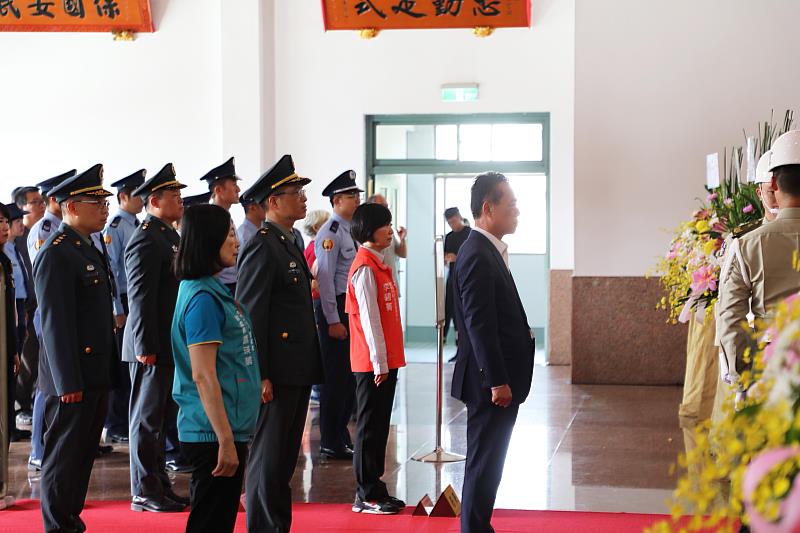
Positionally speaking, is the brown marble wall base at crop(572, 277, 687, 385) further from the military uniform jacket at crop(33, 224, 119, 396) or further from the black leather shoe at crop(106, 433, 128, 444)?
the military uniform jacket at crop(33, 224, 119, 396)

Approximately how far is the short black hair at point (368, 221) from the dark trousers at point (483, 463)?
1409mm

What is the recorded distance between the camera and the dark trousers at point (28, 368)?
702cm

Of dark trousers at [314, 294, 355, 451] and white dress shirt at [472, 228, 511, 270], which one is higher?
white dress shirt at [472, 228, 511, 270]

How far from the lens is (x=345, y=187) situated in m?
5.94

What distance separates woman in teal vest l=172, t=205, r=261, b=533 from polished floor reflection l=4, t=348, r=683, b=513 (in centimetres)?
185

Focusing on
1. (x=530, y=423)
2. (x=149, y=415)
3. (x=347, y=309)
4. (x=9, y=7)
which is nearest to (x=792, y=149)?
(x=347, y=309)

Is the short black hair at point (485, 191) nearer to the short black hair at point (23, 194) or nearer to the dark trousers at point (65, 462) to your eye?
the dark trousers at point (65, 462)

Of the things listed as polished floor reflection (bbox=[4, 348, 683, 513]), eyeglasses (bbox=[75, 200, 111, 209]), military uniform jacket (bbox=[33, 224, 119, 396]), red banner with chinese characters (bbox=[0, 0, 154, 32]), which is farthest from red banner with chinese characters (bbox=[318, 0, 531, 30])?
military uniform jacket (bbox=[33, 224, 119, 396])

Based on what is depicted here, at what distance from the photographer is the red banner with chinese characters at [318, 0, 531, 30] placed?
29.0 ft

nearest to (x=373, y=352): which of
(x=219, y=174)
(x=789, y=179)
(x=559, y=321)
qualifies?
(x=219, y=174)

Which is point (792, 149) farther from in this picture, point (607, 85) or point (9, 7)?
point (9, 7)

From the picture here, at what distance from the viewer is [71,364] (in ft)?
12.6

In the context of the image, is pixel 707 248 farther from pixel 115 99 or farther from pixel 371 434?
pixel 115 99

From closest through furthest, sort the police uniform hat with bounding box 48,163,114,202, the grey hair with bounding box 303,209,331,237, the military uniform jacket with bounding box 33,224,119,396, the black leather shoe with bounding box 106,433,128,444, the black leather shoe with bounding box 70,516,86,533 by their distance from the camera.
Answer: the military uniform jacket with bounding box 33,224,119,396 < the black leather shoe with bounding box 70,516,86,533 < the police uniform hat with bounding box 48,163,114,202 < the black leather shoe with bounding box 106,433,128,444 < the grey hair with bounding box 303,209,331,237
